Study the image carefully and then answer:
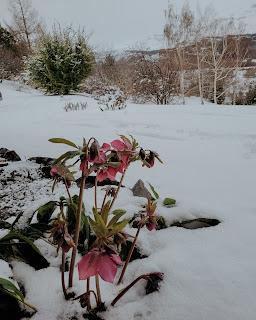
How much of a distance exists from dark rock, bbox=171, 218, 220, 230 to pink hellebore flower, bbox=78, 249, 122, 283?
0.70 m

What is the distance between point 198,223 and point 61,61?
960cm

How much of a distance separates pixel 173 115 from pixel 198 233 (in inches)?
99.5

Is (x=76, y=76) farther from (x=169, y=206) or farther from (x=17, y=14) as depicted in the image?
(x=17, y=14)

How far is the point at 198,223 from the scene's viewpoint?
4.03ft

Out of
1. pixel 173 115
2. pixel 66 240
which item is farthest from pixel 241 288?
pixel 173 115

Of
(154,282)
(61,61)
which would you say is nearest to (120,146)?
(154,282)

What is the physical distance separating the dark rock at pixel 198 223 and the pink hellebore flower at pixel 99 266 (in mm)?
696

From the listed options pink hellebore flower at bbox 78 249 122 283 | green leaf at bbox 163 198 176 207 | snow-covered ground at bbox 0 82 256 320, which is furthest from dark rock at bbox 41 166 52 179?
pink hellebore flower at bbox 78 249 122 283

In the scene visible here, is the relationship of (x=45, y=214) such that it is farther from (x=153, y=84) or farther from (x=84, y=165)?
(x=153, y=84)

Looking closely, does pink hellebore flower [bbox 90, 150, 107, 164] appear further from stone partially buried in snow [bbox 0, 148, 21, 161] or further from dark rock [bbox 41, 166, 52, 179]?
stone partially buried in snow [bbox 0, 148, 21, 161]

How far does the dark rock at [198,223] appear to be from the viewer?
122cm

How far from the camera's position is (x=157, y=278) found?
921mm

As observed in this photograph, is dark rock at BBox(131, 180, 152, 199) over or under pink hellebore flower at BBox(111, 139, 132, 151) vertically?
under

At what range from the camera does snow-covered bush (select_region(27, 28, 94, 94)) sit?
9938 mm
